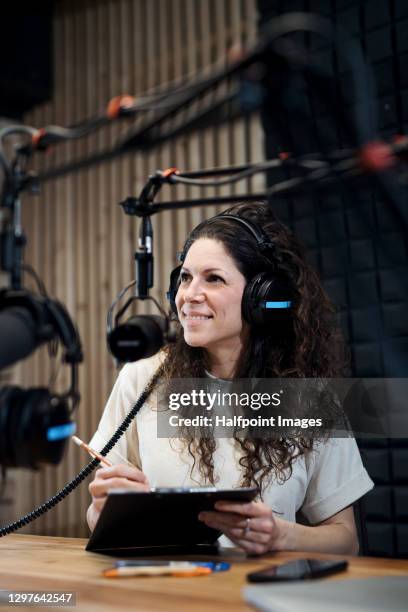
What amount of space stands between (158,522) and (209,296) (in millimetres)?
525

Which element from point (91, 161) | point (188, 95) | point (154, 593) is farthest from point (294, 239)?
point (154, 593)

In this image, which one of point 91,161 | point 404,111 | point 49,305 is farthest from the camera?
point 404,111

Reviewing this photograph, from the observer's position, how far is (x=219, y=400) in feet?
5.05

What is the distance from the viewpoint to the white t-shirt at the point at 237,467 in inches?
56.9

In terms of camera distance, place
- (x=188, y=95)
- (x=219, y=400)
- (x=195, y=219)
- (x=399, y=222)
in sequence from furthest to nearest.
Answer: (x=195, y=219) < (x=219, y=400) < (x=188, y=95) < (x=399, y=222)

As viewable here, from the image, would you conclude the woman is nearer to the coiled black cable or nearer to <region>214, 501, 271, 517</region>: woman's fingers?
the coiled black cable

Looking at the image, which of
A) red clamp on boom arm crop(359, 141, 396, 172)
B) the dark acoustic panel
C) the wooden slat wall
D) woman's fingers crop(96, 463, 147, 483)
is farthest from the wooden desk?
the wooden slat wall

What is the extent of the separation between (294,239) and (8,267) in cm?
62

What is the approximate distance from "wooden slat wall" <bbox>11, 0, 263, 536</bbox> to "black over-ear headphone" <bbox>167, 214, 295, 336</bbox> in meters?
1.22

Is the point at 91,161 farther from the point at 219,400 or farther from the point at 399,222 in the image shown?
the point at 219,400

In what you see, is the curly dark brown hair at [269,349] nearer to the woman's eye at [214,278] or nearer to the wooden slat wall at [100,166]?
the woman's eye at [214,278]

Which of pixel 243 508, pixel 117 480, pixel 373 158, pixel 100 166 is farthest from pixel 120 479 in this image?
pixel 100 166

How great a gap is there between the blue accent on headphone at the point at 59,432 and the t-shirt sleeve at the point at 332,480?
0.47m

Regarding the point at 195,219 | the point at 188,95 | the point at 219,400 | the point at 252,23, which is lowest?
the point at 219,400
